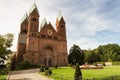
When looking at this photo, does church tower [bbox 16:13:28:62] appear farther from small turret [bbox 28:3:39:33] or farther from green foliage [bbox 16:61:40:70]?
green foliage [bbox 16:61:40:70]

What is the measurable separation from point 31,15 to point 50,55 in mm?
15741

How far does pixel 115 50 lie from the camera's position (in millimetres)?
89500

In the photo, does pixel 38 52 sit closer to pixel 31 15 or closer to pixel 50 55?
pixel 50 55

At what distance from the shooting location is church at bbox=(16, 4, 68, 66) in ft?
164

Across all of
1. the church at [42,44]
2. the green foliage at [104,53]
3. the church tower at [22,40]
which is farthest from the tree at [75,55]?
the church tower at [22,40]

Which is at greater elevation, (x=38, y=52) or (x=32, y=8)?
(x=32, y=8)

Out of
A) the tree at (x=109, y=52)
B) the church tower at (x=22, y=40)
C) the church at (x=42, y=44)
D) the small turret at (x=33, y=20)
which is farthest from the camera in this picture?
the tree at (x=109, y=52)

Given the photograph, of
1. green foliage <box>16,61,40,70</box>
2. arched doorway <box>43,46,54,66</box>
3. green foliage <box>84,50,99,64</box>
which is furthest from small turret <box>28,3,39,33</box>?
green foliage <box>84,50,99,64</box>

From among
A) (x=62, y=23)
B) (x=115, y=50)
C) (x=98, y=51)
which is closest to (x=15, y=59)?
(x=62, y=23)

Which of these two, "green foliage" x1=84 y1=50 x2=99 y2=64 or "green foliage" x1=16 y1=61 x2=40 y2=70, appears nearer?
"green foliage" x1=16 y1=61 x2=40 y2=70

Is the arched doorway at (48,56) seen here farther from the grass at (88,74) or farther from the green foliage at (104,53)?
the green foliage at (104,53)

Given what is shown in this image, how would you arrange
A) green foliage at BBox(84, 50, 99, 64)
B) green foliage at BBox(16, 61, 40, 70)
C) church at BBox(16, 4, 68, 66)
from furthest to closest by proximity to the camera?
green foliage at BBox(84, 50, 99, 64) < church at BBox(16, 4, 68, 66) < green foliage at BBox(16, 61, 40, 70)

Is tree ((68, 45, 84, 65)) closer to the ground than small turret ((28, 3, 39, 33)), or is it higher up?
closer to the ground

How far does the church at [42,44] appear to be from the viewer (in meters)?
50.0
